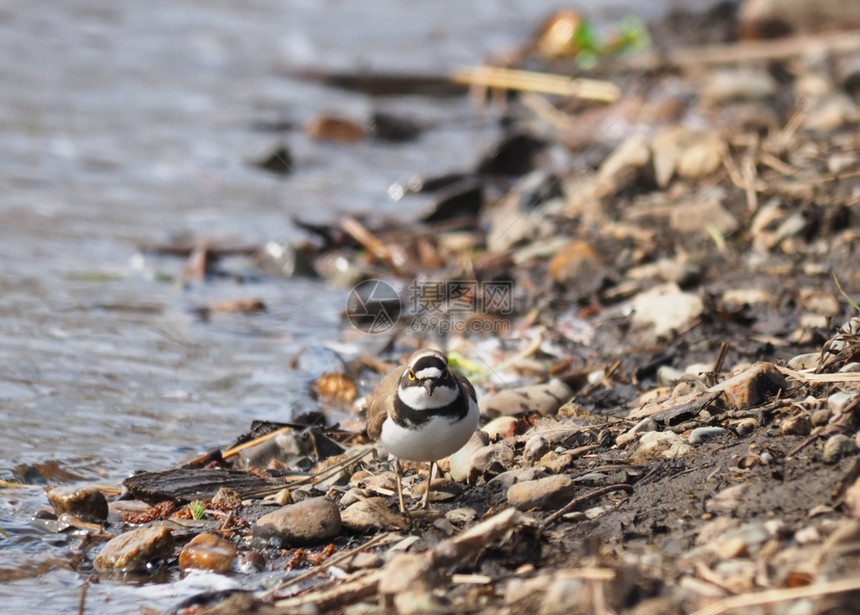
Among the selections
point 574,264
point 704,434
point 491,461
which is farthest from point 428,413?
point 574,264

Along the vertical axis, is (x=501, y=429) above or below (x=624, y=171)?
below

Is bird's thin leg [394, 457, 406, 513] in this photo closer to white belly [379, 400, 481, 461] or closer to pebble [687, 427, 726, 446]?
white belly [379, 400, 481, 461]

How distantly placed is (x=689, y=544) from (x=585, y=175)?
7526 millimetres

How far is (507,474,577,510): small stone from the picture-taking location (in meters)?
4.52

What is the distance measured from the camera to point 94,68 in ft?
50.6

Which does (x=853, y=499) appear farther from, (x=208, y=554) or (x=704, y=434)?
(x=208, y=554)

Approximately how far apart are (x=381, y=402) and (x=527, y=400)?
122 cm

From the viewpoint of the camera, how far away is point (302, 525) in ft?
15.5

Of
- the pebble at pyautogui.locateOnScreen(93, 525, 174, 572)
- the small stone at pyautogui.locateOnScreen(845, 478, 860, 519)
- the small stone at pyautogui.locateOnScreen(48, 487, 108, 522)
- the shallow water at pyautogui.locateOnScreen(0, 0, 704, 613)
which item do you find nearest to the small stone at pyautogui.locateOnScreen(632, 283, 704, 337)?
the shallow water at pyautogui.locateOnScreen(0, 0, 704, 613)

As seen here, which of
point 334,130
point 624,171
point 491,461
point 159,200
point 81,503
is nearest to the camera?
point 81,503

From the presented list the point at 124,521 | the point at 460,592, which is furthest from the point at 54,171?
the point at 460,592

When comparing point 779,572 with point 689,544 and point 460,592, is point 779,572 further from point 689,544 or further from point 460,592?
point 460,592

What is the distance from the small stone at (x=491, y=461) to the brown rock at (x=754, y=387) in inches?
43.7

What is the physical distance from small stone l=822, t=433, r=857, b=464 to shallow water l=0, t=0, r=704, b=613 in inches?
102
